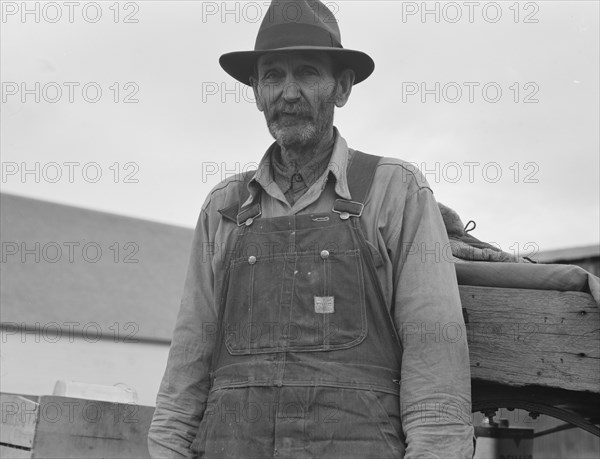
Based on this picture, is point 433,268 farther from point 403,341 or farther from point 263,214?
point 263,214

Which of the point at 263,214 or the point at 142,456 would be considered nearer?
the point at 263,214

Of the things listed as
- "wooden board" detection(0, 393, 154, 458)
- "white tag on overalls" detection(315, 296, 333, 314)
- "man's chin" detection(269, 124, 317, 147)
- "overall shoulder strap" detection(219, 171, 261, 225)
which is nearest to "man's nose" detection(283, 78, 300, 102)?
"man's chin" detection(269, 124, 317, 147)

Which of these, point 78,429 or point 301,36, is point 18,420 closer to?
point 78,429

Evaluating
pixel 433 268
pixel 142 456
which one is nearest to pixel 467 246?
pixel 433 268

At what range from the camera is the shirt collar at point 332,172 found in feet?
10.2

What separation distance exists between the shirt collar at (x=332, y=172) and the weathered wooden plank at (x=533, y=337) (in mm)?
622

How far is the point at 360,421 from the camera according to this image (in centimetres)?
276

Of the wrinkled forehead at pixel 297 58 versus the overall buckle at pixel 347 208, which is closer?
the overall buckle at pixel 347 208

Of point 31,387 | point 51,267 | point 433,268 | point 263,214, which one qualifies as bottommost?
point 31,387

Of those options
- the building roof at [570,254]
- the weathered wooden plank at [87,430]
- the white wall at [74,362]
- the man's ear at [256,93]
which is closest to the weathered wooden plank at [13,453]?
the weathered wooden plank at [87,430]

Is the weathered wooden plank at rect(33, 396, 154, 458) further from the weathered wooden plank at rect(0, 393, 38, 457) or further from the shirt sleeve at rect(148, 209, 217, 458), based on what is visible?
the shirt sleeve at rect(148, 209, 217, 458)

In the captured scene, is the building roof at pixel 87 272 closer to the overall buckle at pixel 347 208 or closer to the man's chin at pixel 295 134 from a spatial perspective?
the man's chin at pixel 295 134

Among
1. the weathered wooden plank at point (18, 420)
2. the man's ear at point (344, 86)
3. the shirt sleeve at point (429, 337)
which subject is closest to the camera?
the shirt sleeve at point (429, 337)

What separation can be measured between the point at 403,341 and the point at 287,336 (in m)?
0.39
